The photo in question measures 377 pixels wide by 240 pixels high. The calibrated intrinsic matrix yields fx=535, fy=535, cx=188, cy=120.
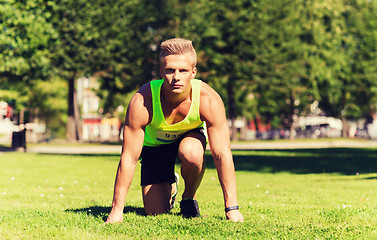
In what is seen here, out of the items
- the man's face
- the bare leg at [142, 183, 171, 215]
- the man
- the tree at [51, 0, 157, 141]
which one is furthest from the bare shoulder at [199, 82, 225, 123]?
the tree at [51, 0, 157, 141]

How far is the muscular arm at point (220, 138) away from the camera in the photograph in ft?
18.2

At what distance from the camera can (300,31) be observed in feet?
147

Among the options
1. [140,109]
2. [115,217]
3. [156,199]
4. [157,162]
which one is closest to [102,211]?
[156,199]

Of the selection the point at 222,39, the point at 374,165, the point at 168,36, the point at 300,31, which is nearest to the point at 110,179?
the point at 374,165

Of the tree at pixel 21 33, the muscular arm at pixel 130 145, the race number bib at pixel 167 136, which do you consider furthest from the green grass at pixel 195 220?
the tree at pixel 21 33

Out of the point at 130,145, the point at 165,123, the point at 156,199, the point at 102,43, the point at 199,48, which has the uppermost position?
the point at 199,48

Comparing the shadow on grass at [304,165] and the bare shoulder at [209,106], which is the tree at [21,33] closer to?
the shadow on grass at [304,165]

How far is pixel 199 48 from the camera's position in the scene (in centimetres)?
4056

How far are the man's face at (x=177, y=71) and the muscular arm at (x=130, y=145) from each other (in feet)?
1.24

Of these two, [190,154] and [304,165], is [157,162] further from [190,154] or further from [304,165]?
[304,165]

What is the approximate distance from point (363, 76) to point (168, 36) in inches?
948

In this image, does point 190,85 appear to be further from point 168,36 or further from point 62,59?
point 168,36

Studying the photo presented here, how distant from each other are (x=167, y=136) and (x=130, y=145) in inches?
24.5

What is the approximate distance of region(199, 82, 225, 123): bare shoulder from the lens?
18.1 ft
